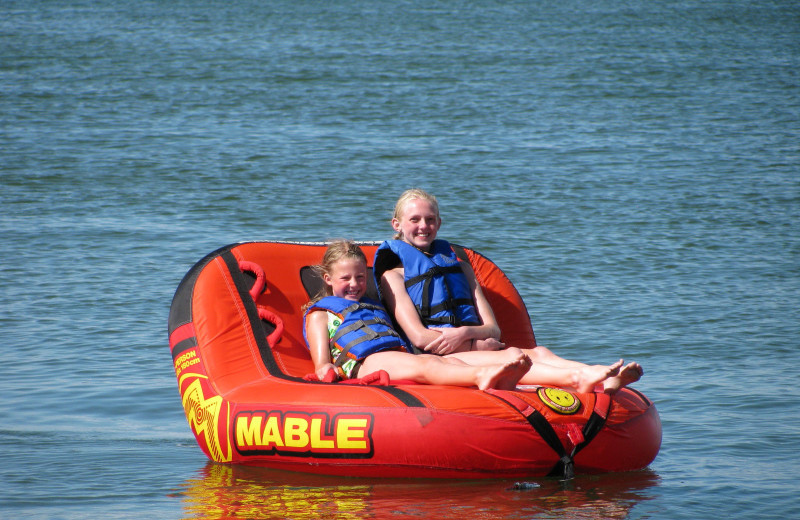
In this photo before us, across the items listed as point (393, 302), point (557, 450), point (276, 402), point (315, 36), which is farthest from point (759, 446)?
point (315, 36)

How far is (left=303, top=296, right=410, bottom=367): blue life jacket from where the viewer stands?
15.1 ft

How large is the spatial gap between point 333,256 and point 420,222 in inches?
17.1

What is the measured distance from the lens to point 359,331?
182 inches

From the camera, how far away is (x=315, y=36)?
2625cm

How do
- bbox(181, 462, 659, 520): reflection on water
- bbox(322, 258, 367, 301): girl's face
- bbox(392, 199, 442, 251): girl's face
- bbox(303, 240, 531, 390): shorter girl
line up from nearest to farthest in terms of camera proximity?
bbox(181, 462, 659, 520): reflection on water
bbox(303, 240, 531, 390): shorter girl
bbox(322, 258, 367, 301): girl's face
bbox(392, 199, 442, 251): girl's face

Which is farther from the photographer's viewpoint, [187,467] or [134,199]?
[134,199]

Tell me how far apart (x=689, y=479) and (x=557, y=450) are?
761mm

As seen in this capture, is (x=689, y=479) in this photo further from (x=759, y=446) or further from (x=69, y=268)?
(x=69, y=268)

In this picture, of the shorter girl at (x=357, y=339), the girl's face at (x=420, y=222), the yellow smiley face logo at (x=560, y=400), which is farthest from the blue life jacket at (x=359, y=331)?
the yellow smiley face logo at (x=560, y=400)

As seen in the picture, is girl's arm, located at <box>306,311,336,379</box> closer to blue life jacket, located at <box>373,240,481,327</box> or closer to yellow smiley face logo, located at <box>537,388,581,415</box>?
blue life jacket, located at <box>373,240,481,327</box>

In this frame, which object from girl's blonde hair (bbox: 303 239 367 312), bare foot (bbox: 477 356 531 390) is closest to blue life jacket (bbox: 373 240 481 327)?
girl's blonde hair (bbox: 303 239 367 312)

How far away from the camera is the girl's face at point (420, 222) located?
16.2 feet

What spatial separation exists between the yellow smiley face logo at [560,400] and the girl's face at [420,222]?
3.56 feet

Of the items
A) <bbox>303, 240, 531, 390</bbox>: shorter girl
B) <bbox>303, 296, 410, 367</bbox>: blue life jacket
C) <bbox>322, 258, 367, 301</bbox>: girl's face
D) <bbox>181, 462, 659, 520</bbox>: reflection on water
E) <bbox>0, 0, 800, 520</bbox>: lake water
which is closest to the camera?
<bbox>181, 462, 659, 520</bbox>: reflection on water
